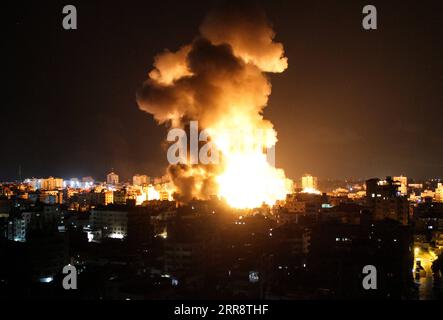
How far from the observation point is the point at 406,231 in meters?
15.3

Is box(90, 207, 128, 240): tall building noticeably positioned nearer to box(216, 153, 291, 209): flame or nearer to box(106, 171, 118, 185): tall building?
box(216, 153, 291, 209): flame

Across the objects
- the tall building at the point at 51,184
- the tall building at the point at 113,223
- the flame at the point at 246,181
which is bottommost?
the tall building at the point at 113,223

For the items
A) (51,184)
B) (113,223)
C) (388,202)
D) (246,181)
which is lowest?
(113,223)

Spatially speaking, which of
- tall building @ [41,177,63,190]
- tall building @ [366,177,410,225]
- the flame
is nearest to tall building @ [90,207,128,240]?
the flame

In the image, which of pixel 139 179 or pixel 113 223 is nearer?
pixel 113 223

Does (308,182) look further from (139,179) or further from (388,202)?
(388,202)

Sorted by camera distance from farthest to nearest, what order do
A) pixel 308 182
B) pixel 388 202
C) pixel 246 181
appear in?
pixel 308 182, pixel 246 181, pixel 388 202

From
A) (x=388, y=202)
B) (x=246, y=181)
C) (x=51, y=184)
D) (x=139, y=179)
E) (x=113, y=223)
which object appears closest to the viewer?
(x=113, y=223)

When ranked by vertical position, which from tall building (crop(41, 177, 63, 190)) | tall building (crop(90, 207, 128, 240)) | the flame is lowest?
tall building (crop(90, 207, 128, 240))

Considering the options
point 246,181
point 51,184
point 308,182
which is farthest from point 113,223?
point 51,184

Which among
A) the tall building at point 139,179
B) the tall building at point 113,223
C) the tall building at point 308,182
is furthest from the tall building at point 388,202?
the tall building at point 139,179

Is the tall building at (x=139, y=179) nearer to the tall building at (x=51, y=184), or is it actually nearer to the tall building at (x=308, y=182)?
the tall building at (x=51, y=184)

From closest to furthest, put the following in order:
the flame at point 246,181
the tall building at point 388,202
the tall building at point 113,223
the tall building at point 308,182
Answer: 1. the tall building at point 113,223
2. the tall building at point 388,202
3. the flame at point 246,181
4. the tall building at point 308,182
